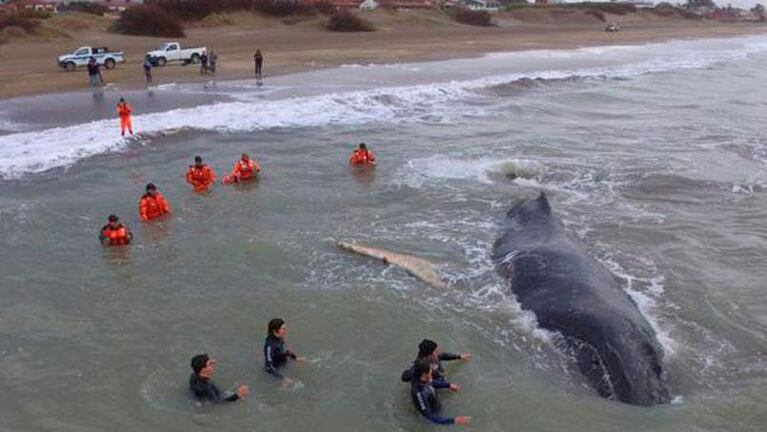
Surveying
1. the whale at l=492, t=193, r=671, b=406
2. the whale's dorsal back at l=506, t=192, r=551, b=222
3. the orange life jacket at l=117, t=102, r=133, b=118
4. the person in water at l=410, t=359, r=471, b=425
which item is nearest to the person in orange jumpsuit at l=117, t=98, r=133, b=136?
the orange life jacket at l=117, t=102, r=133, b=118

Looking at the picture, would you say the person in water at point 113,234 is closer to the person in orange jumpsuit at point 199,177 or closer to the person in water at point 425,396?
the person in orange jumpsuit at point 199,177

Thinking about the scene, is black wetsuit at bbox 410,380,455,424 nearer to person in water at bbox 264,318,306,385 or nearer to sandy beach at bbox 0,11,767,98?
person in water at bbox 264,318,306,385

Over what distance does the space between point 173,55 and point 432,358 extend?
40655 mm

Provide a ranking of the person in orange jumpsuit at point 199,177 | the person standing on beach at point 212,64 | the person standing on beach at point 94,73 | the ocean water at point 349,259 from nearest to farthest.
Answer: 1. the ocean water at point 349,259
2. the person in orange jumpsuit at point 199,177
3. the person standing on beach at point 94,73
4. the person standing on beach at point 212,64

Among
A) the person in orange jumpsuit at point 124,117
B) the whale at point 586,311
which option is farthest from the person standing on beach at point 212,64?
the whale at point 586,311

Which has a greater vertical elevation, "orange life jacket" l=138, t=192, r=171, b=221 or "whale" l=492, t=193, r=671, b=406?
"orange life jacket" l=138, t=192, r=171, b=221

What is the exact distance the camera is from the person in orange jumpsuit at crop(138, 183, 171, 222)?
56.5ft

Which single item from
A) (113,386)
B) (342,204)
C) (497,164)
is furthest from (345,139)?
(113,386)

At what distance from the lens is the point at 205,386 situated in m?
9.84

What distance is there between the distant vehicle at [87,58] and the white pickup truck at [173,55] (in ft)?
7.08

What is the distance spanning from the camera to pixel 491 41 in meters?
73.4

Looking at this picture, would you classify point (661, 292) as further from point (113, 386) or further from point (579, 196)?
point (113, 386)

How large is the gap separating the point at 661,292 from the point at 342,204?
8.24 meters

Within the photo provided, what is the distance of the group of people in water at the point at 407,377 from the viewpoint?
9484 mm
